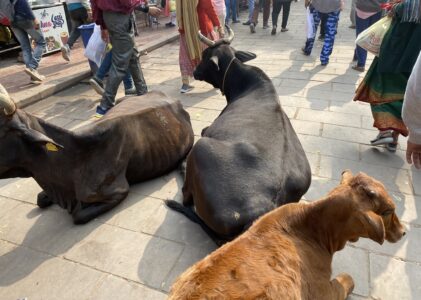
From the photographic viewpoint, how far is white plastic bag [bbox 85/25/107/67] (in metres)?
Result: 6.64

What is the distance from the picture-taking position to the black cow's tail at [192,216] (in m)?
3.04

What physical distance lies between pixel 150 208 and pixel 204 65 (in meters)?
2.42

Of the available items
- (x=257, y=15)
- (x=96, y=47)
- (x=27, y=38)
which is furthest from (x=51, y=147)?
(x=257, y=15)

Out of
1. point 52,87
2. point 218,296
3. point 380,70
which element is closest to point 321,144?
point 380,70

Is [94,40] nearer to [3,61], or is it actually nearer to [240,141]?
[3,61]

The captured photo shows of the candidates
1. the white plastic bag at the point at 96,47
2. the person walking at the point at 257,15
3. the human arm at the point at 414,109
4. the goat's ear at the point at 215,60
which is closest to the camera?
the human arm at the point at 414,109

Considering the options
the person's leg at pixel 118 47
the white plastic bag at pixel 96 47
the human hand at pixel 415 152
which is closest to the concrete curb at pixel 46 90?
the white plastic bag at pixel 96 47

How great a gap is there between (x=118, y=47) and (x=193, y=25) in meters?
1.50

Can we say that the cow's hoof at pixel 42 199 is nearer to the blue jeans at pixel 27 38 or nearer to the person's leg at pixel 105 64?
the person's leg at pixel 105 64

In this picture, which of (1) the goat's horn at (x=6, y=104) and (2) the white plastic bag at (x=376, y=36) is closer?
(1) the goat's horn at (x=6, y=104)

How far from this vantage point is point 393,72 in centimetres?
388

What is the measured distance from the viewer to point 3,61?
8.89 m

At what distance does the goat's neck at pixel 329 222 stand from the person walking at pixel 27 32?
6585 mm

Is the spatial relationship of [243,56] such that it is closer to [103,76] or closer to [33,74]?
[103,76]
